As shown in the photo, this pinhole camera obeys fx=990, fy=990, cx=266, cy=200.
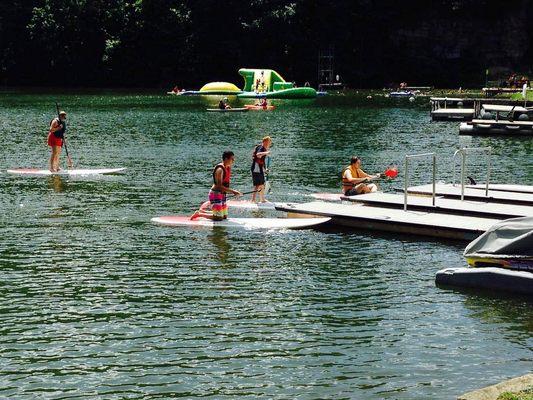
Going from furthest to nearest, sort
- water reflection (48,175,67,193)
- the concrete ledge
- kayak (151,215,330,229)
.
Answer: water reflection (48,175,67,193), kayak (151,215,330,229), the concrete ledge

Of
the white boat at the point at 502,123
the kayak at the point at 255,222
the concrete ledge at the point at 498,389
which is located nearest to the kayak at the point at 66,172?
the kayak at the point at 255,222

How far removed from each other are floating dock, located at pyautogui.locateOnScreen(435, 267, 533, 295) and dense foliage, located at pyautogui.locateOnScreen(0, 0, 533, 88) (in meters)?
104

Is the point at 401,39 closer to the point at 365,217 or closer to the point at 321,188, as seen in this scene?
the point at 321,188

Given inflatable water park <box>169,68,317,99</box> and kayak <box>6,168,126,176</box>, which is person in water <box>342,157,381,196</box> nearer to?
kayak <box>6,168,126,176</box>

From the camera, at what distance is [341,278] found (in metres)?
22.7

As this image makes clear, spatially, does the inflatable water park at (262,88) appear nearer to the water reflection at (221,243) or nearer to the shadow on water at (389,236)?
the shadow on water at (389,236)

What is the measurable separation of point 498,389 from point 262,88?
9838cm

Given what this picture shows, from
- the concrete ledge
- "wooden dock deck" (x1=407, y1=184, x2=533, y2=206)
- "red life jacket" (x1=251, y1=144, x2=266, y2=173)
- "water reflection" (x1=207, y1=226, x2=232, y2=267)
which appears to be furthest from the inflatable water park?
the concrete ledge

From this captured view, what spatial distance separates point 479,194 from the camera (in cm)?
3162

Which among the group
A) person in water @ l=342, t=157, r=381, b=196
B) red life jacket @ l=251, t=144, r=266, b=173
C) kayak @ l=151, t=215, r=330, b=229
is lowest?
kayak @ l=151, t=215, r=330, b=229

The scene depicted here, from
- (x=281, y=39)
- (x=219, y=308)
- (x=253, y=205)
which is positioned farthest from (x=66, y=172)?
(x=281, y=39)

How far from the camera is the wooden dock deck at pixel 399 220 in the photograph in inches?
1050

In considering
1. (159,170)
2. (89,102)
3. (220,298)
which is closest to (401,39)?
(89,102)

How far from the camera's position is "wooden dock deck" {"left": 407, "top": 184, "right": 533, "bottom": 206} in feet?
102
